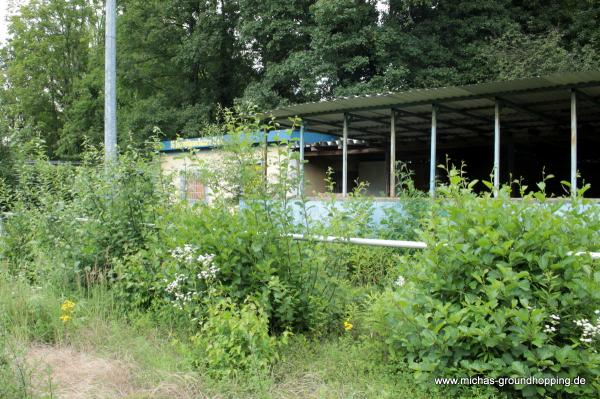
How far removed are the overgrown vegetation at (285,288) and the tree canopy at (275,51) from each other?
8273 mm

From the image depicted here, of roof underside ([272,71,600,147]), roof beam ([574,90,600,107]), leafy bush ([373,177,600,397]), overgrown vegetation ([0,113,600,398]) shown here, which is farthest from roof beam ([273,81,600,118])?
leafy bush ([373,177,600,397])

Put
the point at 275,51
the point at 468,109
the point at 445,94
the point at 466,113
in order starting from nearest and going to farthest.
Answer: the point at 445,94 < the point at 468,109 < the point at 466,113 < the point at 275,51

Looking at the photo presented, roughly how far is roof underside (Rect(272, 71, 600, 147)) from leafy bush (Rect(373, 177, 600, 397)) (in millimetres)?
8350

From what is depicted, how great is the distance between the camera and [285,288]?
3963mm

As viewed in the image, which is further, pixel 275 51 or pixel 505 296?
pixel 275 51

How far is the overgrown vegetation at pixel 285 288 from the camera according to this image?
300 centimetres

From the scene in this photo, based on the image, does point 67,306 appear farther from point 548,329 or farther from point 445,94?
point 445,94

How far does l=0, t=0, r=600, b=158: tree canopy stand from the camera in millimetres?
22703

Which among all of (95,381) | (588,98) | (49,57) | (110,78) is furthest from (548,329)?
(49,57)

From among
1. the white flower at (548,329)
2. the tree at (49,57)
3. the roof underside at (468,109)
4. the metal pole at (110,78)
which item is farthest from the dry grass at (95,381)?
the tree at (49,57)

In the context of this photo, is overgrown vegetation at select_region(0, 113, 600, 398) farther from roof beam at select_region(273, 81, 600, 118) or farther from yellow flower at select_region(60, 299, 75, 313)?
roof beam at select_region(273, 81, 600, 118)

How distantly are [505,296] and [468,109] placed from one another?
11963 millimetres

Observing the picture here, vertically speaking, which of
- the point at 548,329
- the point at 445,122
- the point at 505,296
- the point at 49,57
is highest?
the point at 49,57

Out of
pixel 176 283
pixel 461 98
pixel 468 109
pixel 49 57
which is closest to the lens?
pixel 176 283
